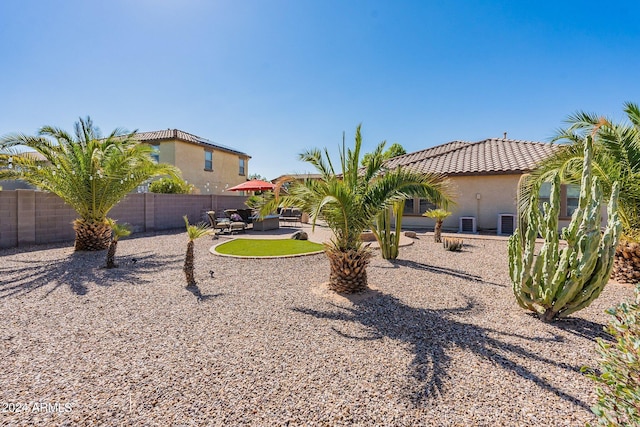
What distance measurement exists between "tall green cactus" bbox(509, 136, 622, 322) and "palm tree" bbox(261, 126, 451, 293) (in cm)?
158

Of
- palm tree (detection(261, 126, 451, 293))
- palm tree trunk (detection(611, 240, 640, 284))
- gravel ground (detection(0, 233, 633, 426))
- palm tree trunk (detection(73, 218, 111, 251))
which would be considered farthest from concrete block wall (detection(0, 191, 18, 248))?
palm tree trunk (detection(611, 240, 640, 284))

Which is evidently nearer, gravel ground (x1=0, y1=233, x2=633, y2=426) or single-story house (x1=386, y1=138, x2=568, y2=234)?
gravel ground (x1=0, y1=233, x2=633, y2=426)

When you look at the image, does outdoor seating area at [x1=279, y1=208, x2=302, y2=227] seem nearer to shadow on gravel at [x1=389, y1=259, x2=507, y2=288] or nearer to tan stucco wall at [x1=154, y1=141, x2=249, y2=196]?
tan stucco wall at [x1=154, y1=141, x2=249, y2=196]

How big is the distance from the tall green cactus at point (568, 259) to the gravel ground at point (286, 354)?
0.40 meters

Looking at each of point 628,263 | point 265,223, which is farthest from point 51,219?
point 628,263

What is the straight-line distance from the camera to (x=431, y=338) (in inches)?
165

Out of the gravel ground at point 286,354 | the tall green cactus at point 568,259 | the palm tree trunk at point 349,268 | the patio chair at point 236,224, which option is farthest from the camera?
the patio chair at point 236,224

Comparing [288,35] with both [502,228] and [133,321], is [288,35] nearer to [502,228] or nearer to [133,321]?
[133,321]

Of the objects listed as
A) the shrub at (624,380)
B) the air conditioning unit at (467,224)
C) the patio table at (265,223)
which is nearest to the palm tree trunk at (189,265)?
the shrub at (624,380)

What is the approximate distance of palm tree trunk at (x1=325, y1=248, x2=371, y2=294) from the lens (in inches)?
235

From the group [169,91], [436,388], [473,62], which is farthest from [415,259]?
[169,91]

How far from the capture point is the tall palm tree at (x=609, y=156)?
6.32 m

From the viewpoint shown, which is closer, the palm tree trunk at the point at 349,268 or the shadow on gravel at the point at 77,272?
the palm tree trunk at the point at 349,268

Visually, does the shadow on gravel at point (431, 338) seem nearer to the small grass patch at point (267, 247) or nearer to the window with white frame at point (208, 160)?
the small grass patch at point (267, 247)
